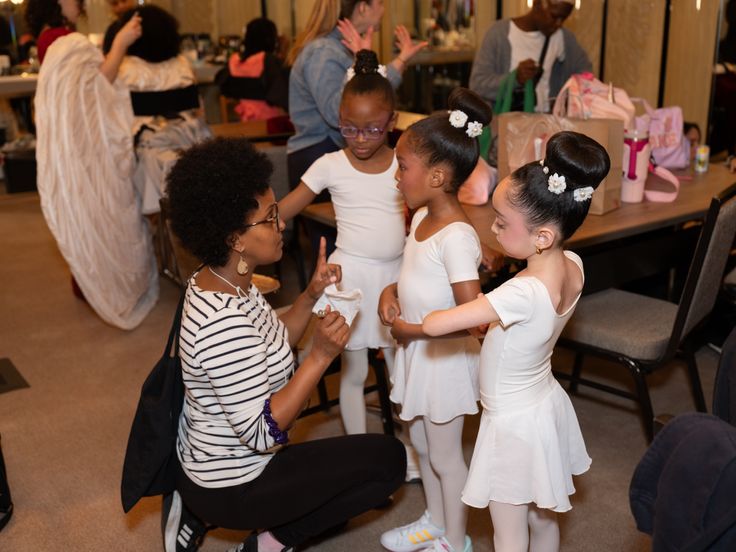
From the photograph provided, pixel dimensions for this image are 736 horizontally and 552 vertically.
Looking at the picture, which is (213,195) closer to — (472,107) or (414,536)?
(472,107)

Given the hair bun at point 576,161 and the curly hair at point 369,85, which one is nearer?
the hair bun at point 576,161

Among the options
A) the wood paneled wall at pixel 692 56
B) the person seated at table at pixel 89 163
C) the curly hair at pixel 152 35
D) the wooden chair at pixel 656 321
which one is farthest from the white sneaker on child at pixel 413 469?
the wood paneled wall at pixel 692 56

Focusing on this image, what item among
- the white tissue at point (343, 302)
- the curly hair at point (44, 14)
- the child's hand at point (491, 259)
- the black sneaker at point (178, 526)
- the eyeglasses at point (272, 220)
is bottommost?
the black sneaker at point (178, 526)

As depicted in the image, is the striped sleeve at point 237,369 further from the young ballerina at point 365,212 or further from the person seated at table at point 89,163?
the person seated at table at point 89,163

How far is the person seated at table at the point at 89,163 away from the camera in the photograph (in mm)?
3674

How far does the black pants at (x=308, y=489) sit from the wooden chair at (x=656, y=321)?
852 mm

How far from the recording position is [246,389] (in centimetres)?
178

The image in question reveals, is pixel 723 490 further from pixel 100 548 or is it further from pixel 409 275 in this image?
pixel 100 548

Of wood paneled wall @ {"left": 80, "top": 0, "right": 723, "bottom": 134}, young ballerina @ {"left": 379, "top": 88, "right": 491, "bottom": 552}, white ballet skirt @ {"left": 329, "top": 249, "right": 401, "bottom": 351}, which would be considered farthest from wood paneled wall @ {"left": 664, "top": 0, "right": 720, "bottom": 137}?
young ballerina @ {"left": 379, "top": 88, "right": 491, "bottom": 552}

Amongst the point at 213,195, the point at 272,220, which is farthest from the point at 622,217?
the point at 213,195

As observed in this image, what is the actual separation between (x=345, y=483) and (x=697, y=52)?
4.67 meters

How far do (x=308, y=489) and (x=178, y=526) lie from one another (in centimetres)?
40

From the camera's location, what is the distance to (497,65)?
13.7ft

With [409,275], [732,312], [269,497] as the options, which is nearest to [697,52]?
[732,312]
